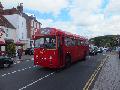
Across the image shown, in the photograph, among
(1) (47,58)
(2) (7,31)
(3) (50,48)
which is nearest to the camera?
(3) (50,48)

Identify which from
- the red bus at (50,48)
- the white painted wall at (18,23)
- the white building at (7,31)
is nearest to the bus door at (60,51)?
the red bus at (50,48)

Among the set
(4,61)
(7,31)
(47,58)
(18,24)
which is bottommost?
(4,61)

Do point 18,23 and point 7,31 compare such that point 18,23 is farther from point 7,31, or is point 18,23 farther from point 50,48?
point 50,48

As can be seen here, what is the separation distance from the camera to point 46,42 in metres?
23.0

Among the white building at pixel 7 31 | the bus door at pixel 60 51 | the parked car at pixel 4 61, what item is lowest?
the parked car at pixel 4 61

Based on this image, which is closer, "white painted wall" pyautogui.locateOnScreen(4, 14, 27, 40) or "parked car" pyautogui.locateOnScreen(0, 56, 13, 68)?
"parked car" pyautogui.locateOnScreen(0, 56, 13, 68)

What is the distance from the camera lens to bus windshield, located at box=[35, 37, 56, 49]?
893 inches

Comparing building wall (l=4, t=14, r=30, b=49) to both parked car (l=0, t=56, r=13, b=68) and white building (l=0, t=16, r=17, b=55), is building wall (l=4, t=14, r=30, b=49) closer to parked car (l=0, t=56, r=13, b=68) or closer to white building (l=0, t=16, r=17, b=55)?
white building (l=0, t=16, r=17, b=55)

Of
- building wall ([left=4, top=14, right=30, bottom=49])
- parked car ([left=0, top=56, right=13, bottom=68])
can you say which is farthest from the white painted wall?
parked car ([left=0, top=56, right=13, bottom=68])

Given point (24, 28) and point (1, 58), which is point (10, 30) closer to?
point (24, 28)

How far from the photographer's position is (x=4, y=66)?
1083 inches

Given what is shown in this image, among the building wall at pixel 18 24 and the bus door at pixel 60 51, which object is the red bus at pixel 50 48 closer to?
the bus door at pixel 60 51

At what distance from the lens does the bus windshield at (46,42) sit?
22672 mm

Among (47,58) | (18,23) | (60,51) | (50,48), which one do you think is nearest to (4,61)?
(47,58)
